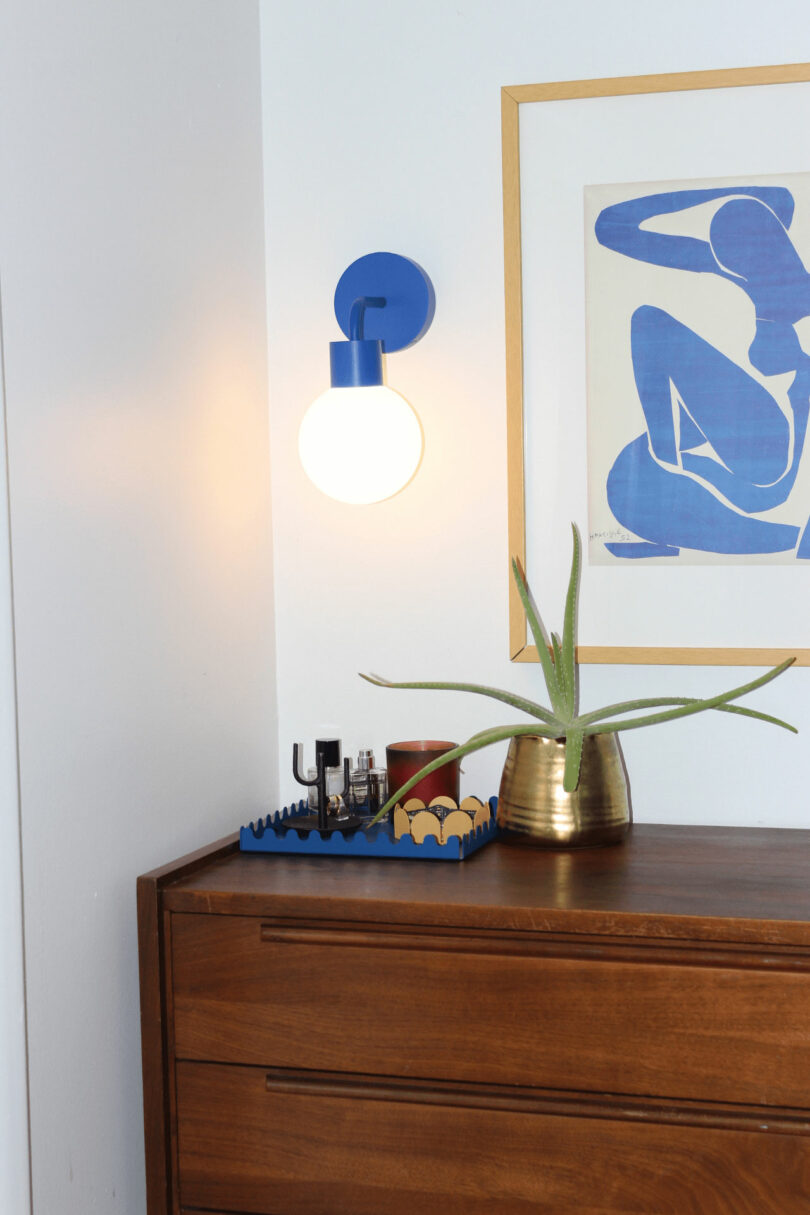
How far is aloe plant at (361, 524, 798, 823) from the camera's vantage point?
1230mm

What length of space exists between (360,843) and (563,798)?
0.21 meters

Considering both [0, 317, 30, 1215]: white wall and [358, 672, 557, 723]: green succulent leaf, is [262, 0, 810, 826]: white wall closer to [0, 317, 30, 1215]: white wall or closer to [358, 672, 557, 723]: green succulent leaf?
[358, 672, 557, 723]: green succulent leaf

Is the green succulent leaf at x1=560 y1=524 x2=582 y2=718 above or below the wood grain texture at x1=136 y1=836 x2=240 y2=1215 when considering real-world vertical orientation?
above

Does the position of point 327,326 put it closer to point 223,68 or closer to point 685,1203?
point 223,68

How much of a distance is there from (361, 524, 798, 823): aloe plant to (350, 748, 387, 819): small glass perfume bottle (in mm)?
96

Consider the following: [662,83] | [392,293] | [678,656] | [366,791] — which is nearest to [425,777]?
[366,791]

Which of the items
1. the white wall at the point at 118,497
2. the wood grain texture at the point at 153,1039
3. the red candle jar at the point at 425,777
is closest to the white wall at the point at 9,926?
the white wall at the point at 118,497

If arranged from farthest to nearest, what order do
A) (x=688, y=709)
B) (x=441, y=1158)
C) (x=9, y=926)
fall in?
(x=688, y=709) → (x=441, y=1158) → (x=9, y=926)

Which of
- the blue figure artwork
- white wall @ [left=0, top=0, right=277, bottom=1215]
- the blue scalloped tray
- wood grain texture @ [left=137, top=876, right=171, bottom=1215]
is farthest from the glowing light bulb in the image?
wood grain texture @ [left=137, top=876, right=171, bottom=1215]

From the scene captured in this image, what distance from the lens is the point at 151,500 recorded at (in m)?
1.21

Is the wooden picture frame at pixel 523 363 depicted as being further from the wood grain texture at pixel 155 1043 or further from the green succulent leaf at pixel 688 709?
the wood grain texture at pixel 155 1043

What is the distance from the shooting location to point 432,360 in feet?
4.78

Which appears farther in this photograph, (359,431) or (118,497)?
(359,431)

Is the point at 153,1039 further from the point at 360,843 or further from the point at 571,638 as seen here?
the point at 571,638
